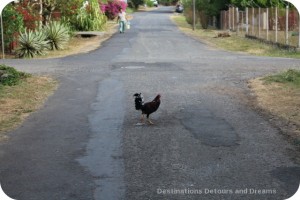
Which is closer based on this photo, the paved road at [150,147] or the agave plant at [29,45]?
the paved road at [150,147]

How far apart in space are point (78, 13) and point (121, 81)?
18.5m

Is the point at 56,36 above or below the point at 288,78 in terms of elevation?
above

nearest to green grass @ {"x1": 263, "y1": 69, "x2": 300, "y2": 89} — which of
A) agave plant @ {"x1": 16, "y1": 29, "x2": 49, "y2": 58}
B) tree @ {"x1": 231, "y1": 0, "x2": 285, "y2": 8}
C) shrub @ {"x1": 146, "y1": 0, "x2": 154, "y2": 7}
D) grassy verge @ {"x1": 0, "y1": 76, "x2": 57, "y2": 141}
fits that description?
grassy verge @ {"x1": 0, "y1": 76, "x2": 57, "y2": 141}

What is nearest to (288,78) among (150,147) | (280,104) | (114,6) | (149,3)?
(280,104)

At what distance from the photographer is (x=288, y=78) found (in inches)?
533

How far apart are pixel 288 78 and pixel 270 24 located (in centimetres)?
1554

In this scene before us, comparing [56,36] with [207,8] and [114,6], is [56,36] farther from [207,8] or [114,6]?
[114,6]

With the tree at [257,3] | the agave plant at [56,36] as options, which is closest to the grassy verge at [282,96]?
the agave plant at [56,36]

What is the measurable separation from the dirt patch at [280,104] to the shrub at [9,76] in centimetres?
608

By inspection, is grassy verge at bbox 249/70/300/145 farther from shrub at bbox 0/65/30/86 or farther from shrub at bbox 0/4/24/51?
shrub at bbox 0/4/24/51

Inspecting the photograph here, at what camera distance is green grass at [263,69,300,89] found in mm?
13062

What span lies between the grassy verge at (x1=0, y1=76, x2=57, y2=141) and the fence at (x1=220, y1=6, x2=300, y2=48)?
12818mm

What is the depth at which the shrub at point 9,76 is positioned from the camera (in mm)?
13291

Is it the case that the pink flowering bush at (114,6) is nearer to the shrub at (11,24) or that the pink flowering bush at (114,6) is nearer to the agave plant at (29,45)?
the shrub at (11,24)
